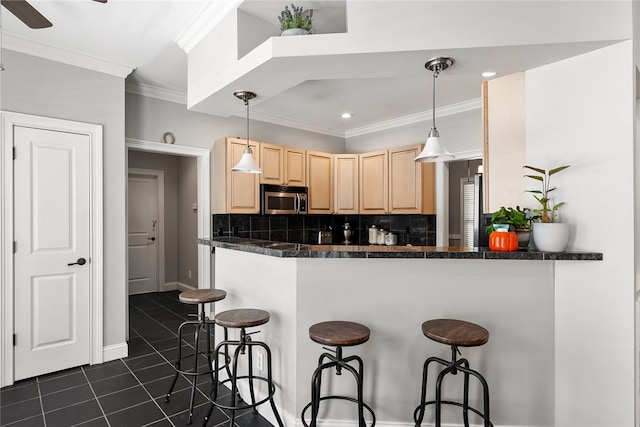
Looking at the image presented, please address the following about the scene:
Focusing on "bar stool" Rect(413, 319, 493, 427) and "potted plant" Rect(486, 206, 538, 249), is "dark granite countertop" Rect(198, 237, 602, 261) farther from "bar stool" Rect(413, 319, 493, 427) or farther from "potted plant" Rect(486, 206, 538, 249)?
"bar stool" Rect(413, 319, 493, 427)

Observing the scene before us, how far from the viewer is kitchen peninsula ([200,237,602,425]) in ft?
6.68

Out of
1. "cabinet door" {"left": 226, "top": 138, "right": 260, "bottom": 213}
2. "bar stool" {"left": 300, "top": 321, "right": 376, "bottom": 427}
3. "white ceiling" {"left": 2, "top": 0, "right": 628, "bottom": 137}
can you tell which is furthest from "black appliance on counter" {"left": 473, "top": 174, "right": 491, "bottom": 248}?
"cabinet door" {"left": 226, "top": 138, "right": 260, "bottom": 213}

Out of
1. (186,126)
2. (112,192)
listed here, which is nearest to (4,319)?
(112,192)

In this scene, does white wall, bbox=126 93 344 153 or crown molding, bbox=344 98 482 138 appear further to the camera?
crown molding, bbox=344 98 482 138

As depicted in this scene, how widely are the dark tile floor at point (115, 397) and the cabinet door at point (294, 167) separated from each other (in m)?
2.38

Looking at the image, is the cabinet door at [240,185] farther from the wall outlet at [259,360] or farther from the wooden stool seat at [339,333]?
the wooden stool seat at [339,333]

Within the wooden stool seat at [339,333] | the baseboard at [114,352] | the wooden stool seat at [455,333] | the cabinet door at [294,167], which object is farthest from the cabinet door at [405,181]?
the baseboard at [114,352]

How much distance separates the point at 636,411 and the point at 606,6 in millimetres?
2209

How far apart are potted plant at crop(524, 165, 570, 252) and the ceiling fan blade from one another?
280 centimetres

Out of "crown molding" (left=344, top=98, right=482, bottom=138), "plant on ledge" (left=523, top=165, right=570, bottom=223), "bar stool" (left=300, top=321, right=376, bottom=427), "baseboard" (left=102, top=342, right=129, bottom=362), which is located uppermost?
"crown molding" (left=344, top=98, right=482, bottom=138)

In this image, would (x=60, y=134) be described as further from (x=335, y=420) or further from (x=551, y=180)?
(x=551, y=180)

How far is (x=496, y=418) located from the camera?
2.06 m

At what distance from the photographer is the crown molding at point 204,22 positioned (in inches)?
89.4

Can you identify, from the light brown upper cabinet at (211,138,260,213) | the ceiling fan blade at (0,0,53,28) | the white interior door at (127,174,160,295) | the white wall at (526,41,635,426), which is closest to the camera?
the ceiling fan blade at (0,0,53,28)
